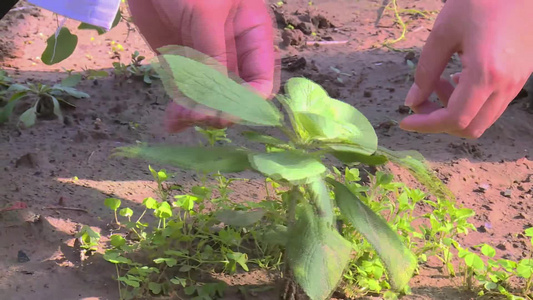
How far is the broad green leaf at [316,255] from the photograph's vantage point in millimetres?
1001

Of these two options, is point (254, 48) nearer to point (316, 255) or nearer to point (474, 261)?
point (316, 255)

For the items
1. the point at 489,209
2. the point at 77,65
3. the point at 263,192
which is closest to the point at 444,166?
the point at 489,209

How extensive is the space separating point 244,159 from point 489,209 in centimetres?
106

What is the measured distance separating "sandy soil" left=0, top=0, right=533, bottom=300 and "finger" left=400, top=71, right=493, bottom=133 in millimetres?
477

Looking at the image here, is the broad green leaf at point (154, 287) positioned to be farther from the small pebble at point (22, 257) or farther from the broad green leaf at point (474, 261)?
the broad green leaf at point (474, 261)

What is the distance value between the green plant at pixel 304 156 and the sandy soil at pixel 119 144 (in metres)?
0.34

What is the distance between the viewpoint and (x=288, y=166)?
979mm

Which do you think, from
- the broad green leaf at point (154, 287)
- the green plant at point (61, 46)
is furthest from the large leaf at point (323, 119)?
the green plant at point (61, 46)

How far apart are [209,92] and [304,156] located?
0.20 metres

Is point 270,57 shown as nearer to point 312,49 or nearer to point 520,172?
point 520,172

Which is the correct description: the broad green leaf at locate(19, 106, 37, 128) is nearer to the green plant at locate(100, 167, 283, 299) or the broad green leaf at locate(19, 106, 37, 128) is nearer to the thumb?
the green plant at locate(100, 167, 283, 299)

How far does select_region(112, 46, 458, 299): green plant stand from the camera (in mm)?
1021

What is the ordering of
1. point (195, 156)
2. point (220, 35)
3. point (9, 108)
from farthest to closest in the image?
point (9, 108) → point (220, 35) → point (195, 156)

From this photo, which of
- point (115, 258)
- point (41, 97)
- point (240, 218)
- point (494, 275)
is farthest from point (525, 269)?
point (41, 97)
